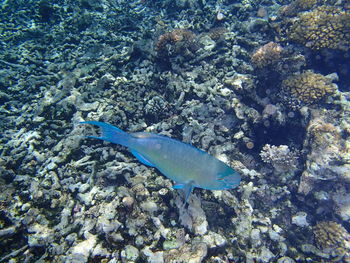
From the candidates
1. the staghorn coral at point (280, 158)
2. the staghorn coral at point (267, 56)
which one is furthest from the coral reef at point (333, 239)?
the staghorn coral at point (267, 56)

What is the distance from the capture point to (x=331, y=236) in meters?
4.25

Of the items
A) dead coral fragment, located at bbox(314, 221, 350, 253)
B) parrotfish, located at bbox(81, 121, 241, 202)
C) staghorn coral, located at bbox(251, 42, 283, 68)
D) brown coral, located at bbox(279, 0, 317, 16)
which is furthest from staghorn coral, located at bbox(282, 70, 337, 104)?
parrotfish, located at bbox(81, 121, 241, 202)

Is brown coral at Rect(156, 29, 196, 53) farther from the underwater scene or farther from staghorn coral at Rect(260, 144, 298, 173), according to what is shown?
staghorn coral at Rect(260, 144, 298, 173)

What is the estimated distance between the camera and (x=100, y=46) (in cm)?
712

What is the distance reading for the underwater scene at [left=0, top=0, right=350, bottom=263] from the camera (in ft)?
10.1

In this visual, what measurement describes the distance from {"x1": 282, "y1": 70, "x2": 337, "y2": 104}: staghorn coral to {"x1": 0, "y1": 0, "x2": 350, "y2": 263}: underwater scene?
33 mm

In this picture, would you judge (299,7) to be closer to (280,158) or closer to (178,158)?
(280,158)

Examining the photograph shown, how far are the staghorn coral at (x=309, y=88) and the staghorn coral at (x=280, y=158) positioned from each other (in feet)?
4.34

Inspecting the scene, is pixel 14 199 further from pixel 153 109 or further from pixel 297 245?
pixel 297 245

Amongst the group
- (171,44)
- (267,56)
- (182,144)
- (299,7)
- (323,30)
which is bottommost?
(182,144)

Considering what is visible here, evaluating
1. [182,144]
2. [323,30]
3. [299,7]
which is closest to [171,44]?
[323,30]

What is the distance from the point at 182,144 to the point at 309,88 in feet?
13.8

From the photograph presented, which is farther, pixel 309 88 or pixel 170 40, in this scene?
pixel 170 40

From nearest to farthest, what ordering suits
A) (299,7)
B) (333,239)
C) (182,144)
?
(182,144), (333,239), (299,7)
